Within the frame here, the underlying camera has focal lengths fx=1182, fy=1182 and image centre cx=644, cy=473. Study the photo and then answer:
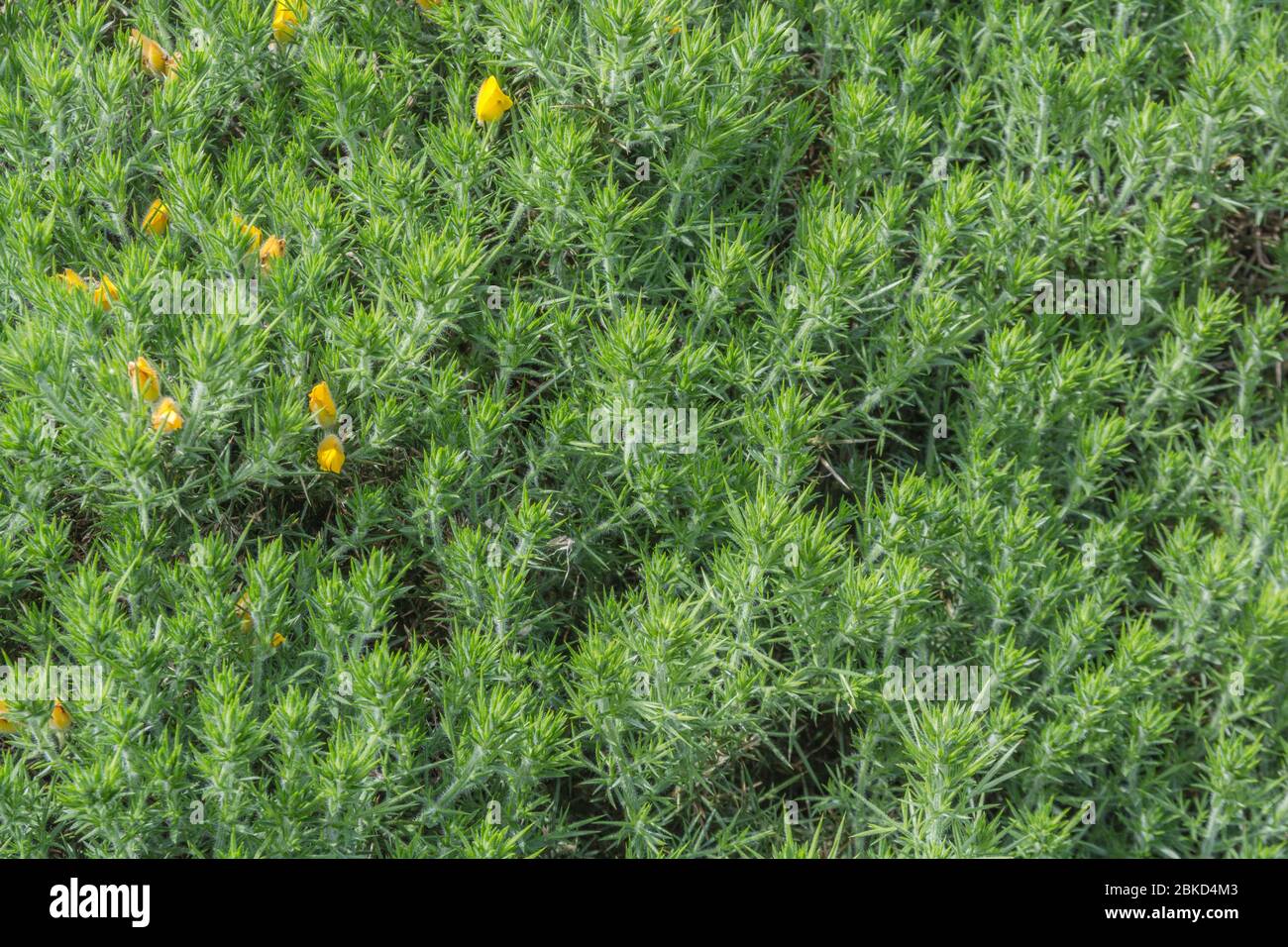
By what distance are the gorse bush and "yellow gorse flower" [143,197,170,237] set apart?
0.01m

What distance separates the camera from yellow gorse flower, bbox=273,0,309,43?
10.4ft

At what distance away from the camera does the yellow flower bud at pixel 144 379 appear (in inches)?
104

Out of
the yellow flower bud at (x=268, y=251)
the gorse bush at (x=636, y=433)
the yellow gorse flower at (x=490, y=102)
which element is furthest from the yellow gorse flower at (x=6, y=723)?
the yellow gorse flower at (x=490, y=102)

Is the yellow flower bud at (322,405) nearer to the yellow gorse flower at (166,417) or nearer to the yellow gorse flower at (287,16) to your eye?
the yellow gorse flower at (166,417)

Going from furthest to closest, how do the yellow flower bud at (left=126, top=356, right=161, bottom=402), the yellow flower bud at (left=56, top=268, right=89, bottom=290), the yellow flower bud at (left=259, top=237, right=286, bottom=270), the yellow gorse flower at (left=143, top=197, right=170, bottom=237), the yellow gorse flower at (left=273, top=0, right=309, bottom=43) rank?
the yellow gorse flower at (left=273, top=0, right=309, bottom=43), the yellow gorse flower at (left=143, top=197, right=170, bottom=237), the yellow flower bud at (left=259, top=237, right=286, bottom=270), the yellow flower bud at (left=56, top=268, right=89, bottom=290), the yellow flower bud at (left=126, top=356, right=161, bottom=402)

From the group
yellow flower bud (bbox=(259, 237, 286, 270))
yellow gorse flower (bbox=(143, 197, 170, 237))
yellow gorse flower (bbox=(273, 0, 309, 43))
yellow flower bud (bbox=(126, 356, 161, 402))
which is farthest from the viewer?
yellow gorse flower (bbox=(273, 0, 309, 43))

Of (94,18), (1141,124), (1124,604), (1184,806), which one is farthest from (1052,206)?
(94,18)

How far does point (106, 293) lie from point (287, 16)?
0.93 m

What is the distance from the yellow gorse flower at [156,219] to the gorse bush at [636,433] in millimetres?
10

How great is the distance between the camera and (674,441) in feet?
9.58

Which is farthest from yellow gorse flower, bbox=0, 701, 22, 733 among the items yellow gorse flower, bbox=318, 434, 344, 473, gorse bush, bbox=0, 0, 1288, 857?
yellow gorse flower, bbox=318, 434, 344, 473

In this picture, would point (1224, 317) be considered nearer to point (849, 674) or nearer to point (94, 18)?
point (849, 674)

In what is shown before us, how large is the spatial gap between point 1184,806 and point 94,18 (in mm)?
3507

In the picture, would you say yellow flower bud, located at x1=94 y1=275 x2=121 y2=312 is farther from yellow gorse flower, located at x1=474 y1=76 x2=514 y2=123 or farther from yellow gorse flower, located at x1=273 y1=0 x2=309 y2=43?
yellow gorse flower, located at x1=474 y1=76 x2=514 y2=123
